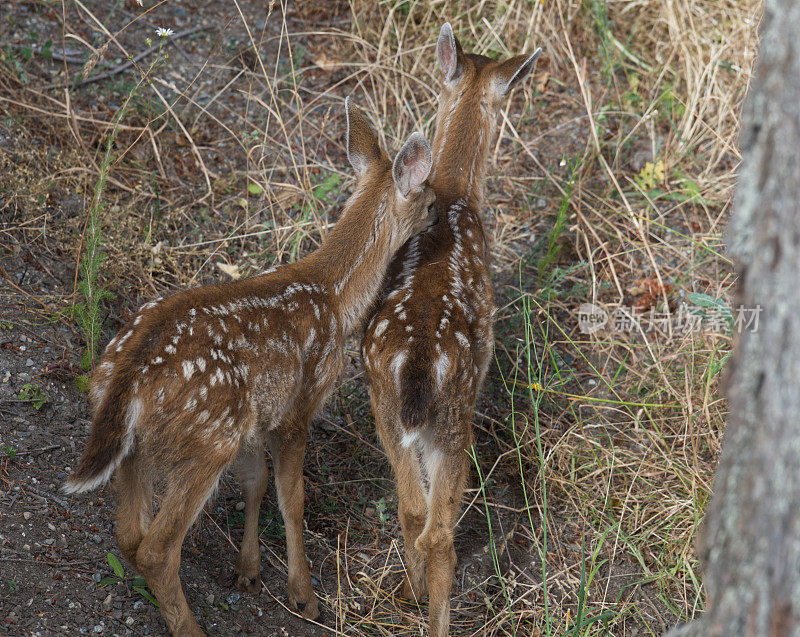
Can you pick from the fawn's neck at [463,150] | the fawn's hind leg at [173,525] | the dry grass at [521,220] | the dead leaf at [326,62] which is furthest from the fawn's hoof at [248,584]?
the dead leaf at [326,62]

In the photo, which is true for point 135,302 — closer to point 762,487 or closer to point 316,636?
point 316,636

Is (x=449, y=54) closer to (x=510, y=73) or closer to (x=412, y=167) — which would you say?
(x=510, y=73)

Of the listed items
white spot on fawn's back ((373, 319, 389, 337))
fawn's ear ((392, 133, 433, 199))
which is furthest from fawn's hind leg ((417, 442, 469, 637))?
fawn's ear ((392, 133, 433, 199))

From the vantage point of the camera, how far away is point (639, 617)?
3543 mm

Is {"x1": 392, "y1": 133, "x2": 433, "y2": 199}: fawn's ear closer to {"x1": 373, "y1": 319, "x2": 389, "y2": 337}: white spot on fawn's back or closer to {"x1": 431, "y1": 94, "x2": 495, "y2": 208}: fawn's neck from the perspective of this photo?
{"x1": 431, "y1": 94, "x2": 495, "y2": 208}: fawn's neck

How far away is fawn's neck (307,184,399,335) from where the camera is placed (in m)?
3.74

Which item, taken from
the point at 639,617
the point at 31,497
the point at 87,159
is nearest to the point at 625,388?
the point at 639,617

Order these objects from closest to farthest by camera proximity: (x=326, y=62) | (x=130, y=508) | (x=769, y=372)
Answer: (x=769, y=372), (x=130, y=508), (x=326, y=62)

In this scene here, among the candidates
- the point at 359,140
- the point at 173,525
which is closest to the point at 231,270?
the point at 359,140

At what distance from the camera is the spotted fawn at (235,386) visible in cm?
294

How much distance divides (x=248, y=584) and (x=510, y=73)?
119 inches

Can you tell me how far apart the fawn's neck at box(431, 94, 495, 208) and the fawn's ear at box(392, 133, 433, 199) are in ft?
1.71

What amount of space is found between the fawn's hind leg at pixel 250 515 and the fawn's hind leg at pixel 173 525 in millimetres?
545

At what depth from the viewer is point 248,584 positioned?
365 cm
